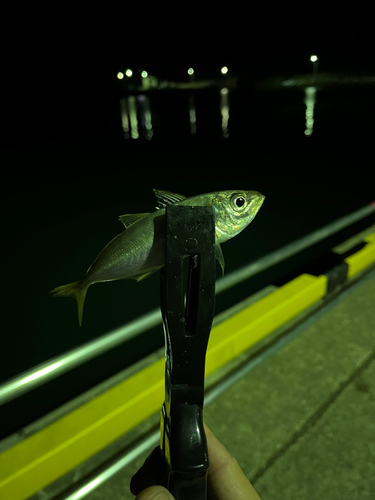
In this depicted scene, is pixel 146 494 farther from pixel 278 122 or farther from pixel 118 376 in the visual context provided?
pixel 278 122

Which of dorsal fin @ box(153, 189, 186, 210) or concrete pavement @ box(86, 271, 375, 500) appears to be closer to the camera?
dorsal fin @ box(153, 189, 186, 210)

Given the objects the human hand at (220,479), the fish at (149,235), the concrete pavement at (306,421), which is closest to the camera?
the fish at (149,235)

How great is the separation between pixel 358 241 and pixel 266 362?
2.92m

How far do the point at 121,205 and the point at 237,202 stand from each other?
13.9 m

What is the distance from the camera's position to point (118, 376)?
9.75 ft

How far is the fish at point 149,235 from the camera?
0.68 meters

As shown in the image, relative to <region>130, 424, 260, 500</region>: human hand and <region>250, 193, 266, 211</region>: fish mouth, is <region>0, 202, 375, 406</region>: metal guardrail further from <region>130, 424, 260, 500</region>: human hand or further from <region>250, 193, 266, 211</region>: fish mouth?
<region>250, 193, 266, 211</region>: fish mouth

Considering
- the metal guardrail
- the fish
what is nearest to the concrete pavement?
the metal guardrail

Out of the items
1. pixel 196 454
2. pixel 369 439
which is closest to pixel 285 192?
pixel 369 439

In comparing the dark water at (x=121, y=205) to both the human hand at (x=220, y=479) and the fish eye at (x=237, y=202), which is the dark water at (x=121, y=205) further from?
the fish eye at (x=237, y=202)

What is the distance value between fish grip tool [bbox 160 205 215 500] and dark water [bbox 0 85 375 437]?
340 cm

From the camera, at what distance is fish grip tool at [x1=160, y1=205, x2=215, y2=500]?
743 mm

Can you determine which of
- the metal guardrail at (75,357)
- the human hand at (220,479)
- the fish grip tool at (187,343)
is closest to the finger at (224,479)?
the human hand at (220,479)

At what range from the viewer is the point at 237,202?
2.34 feet
